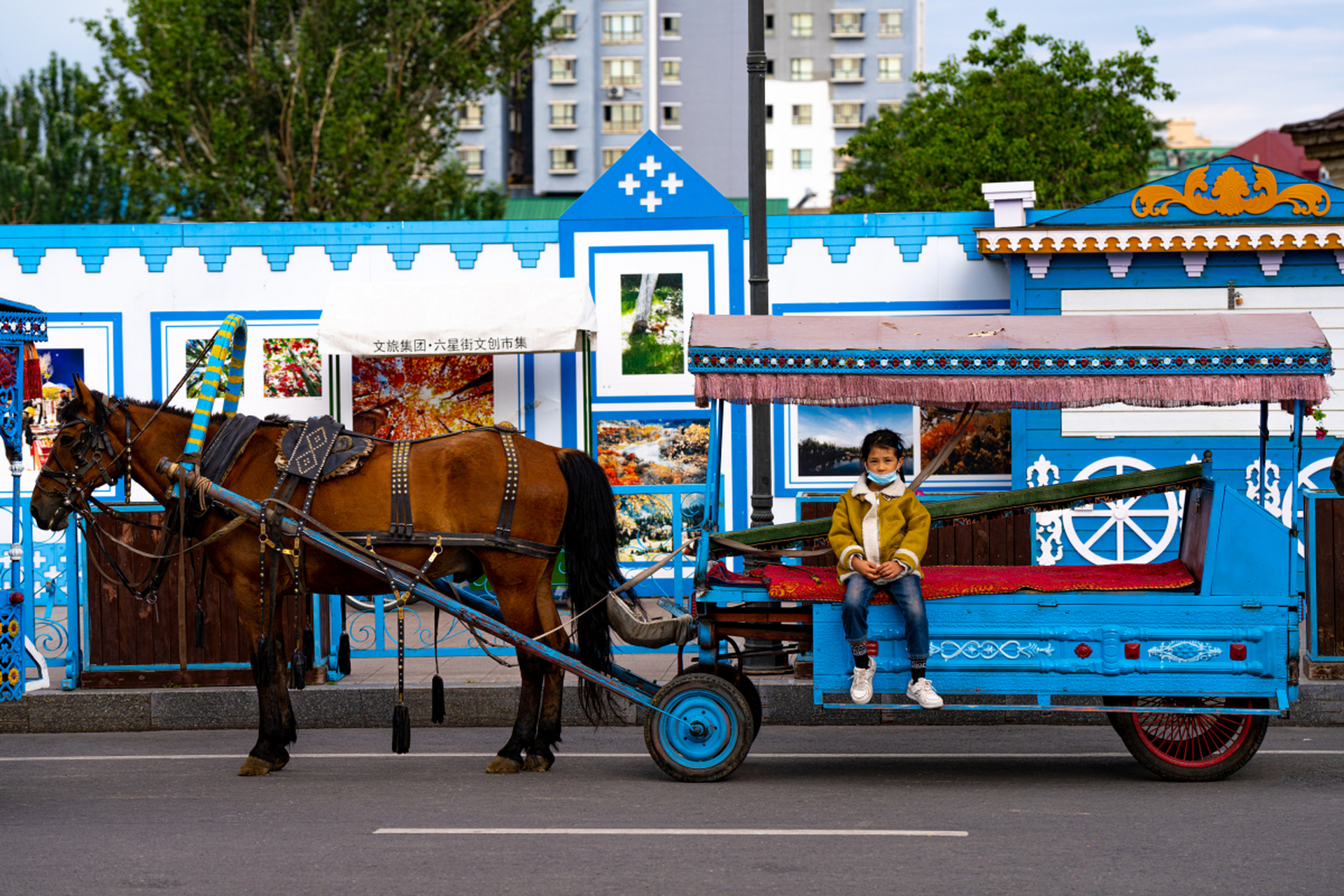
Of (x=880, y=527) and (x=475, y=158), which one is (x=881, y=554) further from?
(x=475, y=158)

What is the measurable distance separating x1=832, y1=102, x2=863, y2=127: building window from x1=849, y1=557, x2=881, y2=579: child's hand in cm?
8064

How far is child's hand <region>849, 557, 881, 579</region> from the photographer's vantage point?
6746 millimetres

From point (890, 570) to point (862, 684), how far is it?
57 cm

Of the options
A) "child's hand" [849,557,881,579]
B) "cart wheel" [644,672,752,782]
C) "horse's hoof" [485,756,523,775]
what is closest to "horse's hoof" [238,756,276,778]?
"horse's hoof" [485,756,523,775]

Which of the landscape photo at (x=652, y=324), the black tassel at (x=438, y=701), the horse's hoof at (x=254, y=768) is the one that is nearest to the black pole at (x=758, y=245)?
the black tassel at (x=438, y=701)

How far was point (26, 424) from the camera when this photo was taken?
757cm

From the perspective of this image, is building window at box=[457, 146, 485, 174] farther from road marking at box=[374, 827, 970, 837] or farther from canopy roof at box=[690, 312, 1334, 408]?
road marking at box=[374, 827, 970, 837]

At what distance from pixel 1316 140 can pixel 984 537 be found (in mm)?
16584

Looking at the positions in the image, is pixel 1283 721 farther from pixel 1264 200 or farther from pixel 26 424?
pixel 26 424

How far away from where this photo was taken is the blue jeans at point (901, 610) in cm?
671

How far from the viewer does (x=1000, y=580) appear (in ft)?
24.5

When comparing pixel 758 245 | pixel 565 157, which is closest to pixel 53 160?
pixel 758 245

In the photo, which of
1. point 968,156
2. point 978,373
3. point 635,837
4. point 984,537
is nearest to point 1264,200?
point 984,537

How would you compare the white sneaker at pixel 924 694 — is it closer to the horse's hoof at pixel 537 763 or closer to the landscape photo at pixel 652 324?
the horse's hoof at pixel 537 763
